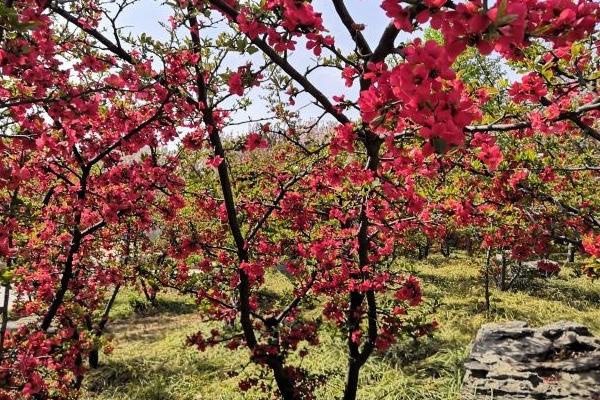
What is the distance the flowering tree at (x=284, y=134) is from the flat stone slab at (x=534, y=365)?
1.99 metres

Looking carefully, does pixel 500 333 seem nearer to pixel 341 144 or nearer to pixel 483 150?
pixel 483 150

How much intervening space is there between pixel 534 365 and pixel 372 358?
129 inches

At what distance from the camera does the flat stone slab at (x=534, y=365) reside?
597 cm

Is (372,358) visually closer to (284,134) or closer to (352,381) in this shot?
(352,381)

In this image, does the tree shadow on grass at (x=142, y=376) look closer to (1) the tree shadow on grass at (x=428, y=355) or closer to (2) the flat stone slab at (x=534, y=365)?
(1) the tree shadow on grass at (x=428, y=355)

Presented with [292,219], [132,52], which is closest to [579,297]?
[292,219]

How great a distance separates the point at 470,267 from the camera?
56.2 feet

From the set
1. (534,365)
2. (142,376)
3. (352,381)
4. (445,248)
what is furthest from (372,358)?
(445,248)

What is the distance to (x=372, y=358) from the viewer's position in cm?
900

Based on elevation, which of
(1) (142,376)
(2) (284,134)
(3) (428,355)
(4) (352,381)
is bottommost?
(3) (428,355)

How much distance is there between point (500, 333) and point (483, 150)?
18.8 feet

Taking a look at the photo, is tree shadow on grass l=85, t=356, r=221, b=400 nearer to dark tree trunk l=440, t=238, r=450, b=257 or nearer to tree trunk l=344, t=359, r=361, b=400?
tree trunk l=344, t=359, r=361, b=400

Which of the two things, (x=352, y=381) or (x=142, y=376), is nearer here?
(x=352, y=381)

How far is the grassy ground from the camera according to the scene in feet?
26.0
